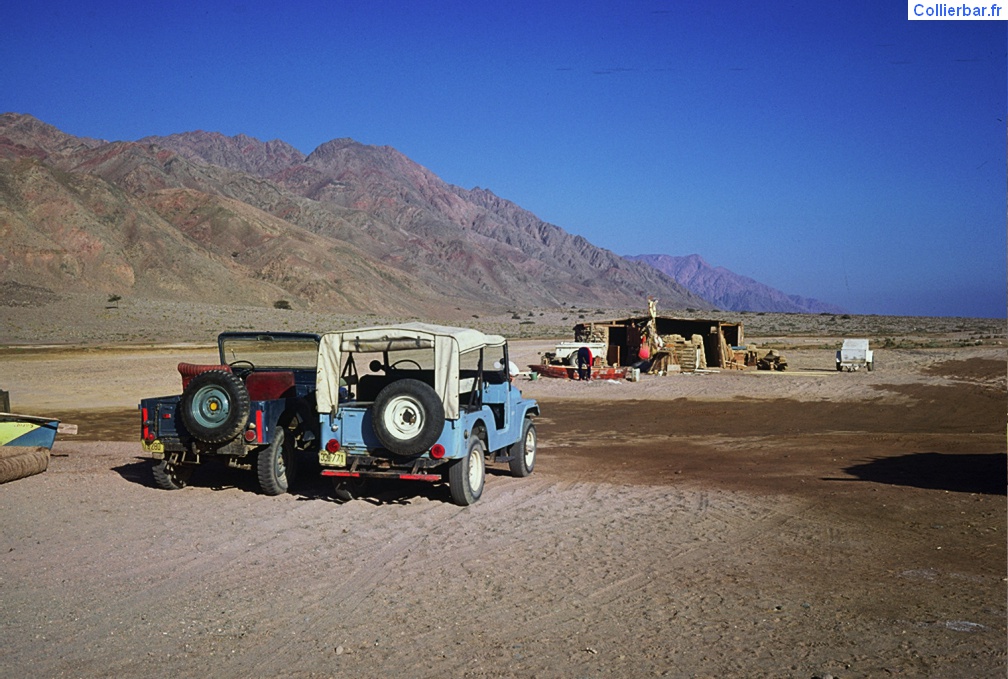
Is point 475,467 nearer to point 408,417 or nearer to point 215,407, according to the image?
point 408,417

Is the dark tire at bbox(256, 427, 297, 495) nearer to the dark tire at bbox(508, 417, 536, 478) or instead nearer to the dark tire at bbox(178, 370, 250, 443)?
the dark tire at bbox(178, 370, 250, 443)

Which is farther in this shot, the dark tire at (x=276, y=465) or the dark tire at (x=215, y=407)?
the dark tire at (x=276, y=465)

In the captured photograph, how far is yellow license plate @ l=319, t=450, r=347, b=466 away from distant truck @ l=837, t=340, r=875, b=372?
28951mm

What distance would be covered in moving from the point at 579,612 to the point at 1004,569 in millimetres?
4035

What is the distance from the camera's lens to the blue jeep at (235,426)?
10.8 metres

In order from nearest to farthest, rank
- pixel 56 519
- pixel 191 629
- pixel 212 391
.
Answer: pixel 191 629 < pixel 56 519 < pixel 212 391

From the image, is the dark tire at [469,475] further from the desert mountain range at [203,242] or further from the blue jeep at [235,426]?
the desert mountain range at [203,242]

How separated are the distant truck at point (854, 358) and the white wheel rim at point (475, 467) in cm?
2769

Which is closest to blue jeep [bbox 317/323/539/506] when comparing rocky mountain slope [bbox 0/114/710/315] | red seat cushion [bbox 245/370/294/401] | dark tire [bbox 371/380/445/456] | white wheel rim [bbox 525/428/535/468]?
dark tire [bbox 371/380/445/456]

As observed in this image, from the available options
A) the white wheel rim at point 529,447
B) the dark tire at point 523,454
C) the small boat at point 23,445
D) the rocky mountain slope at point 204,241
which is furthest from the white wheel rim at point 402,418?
the rocky mountain slope at point 204,241

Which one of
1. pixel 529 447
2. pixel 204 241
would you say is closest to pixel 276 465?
pixel 529 447

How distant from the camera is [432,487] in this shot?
1161 cm

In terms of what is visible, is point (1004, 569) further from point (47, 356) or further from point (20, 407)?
point (47, 356)

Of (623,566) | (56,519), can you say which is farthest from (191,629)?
(56,519)
